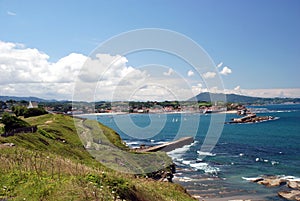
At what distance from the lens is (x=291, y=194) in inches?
1473

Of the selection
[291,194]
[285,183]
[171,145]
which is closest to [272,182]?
[285,183]

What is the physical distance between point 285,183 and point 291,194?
5957mm

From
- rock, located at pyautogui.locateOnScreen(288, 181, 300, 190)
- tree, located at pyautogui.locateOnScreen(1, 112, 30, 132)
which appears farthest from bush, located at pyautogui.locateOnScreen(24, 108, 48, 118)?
rock, located at pyautogui.locateOnScreen(288, 181, 300, 190)

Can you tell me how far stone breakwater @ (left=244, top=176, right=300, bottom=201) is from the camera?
122 feet

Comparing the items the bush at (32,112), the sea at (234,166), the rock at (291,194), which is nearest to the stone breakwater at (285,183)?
the rock at (291,194)

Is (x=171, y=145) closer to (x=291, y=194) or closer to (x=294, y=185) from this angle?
(x=294, y=185)

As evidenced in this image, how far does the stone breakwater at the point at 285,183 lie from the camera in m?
37.2

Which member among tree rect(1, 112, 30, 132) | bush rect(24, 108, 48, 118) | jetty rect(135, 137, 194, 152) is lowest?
jetty rect(135, 137, 194, 152)

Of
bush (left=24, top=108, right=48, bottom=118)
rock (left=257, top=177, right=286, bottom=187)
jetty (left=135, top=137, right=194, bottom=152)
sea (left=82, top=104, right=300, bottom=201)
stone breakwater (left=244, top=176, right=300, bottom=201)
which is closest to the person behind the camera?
stone breakwater (left=244, top=176, right=300, bottom=201)

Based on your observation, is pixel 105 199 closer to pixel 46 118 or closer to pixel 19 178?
pixel 19 178

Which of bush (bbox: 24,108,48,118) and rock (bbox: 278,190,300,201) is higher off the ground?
bush (bbox: 24,108,48,118)

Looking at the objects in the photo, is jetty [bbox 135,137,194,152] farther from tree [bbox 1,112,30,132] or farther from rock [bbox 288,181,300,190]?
tree [bbox 1,112,30,132]

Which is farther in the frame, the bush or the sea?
the bush

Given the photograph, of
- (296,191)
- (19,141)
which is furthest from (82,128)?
(296,191)
